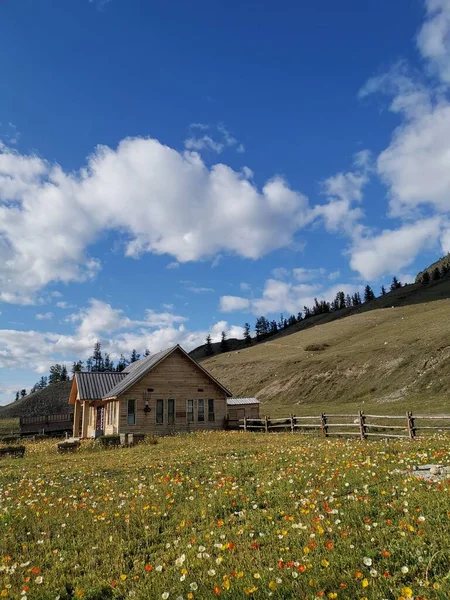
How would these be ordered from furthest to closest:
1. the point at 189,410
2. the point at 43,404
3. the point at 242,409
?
the point at 43,404 → the point at 242,409 → the point at 189,410

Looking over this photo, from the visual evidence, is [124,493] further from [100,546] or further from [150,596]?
[150,596]

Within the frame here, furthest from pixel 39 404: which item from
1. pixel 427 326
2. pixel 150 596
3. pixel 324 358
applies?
pixel 150 596

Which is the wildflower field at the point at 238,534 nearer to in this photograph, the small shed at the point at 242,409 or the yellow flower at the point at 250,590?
the yellow flower at the point at 250,590

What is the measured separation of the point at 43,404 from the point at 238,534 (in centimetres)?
10530

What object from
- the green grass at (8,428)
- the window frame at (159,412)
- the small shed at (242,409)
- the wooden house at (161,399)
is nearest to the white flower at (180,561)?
the wooden house at (161,399)

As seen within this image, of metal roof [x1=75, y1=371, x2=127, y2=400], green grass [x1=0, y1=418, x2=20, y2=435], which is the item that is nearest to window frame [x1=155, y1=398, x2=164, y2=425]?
metal roof [x1=75, y1=371, x2=127, y2=400]

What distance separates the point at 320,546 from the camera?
6.61 m

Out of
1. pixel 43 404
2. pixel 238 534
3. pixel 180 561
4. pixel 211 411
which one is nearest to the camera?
pixel 180 561

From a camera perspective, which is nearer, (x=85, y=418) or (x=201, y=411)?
(x=201, y=411)

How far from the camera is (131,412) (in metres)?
37.3

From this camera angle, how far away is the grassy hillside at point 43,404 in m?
96.3

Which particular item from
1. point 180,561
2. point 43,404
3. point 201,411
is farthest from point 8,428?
point 180,561

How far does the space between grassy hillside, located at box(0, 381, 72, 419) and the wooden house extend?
58531mm

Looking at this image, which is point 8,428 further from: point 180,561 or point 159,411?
point 180,561
